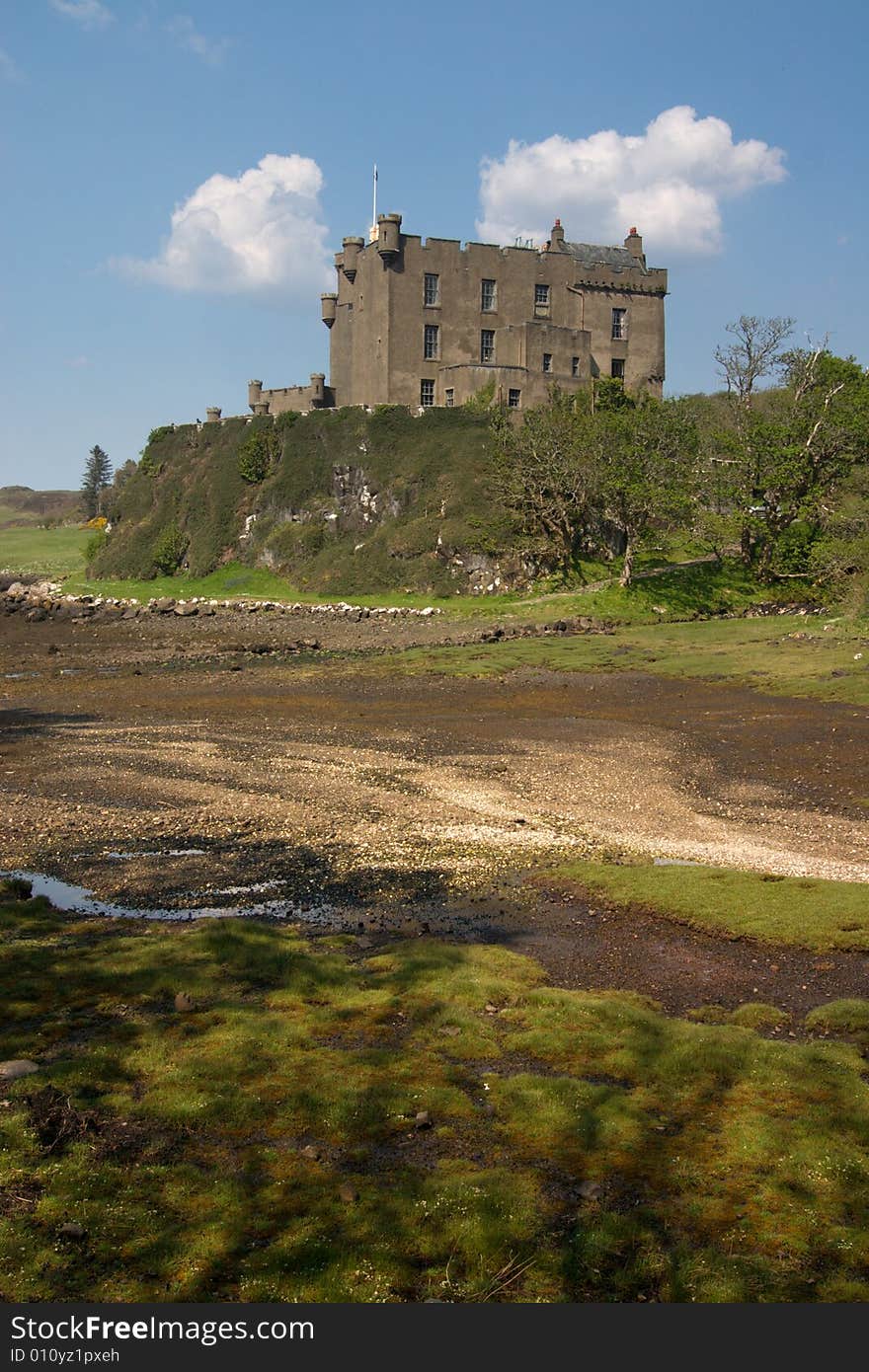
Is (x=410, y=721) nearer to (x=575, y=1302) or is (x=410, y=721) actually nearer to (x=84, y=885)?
(x=84, y=885)

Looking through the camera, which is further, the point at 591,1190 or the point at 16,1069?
the point at 16,1069

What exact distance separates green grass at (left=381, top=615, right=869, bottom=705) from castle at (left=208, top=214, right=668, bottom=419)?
32.0 meters

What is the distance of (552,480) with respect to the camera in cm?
6431

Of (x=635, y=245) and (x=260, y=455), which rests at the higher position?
(x=635, y=245)

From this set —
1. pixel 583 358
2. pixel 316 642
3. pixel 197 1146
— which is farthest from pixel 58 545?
pixel 197 1146

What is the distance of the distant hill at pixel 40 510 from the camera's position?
155 m

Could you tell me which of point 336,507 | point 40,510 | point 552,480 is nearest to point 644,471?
point 552,480

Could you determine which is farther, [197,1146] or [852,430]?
[852,430]

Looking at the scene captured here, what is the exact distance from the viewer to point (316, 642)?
51.7 m

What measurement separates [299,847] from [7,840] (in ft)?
16.1

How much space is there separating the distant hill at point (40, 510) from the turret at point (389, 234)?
280ft

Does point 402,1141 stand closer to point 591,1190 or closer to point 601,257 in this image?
point 591,1190

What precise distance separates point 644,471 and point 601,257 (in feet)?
108

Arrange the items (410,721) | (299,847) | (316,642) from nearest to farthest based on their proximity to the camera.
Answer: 1. (299,847)
2. (410,721)
3. (316,642)
